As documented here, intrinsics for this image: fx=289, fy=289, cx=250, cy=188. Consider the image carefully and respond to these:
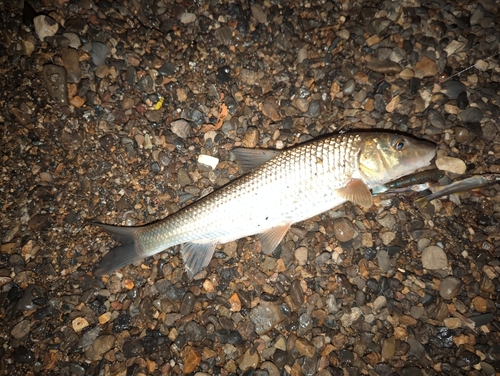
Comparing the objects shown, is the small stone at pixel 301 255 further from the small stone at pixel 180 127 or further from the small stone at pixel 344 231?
the small stone at pixel 180 127

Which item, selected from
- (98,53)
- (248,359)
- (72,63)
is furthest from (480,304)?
(72,63)

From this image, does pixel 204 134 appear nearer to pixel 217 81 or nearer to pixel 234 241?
pixel 217 81

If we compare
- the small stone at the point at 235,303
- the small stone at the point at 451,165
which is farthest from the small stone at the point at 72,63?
the small stone at the point at 451,165

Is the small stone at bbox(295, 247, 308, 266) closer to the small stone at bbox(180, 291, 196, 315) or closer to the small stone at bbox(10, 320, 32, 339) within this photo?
the small stone at bbox(180, 291, 196, 315)

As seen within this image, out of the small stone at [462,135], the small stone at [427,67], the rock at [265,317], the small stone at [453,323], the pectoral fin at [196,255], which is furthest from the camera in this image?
the small stone at [427,67]

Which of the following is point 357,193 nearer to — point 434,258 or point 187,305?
point 434,258

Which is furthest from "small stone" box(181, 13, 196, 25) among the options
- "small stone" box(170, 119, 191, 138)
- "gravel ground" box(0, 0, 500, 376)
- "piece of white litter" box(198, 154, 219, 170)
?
"piece of white litter" box(198, 154, 219, 170)
